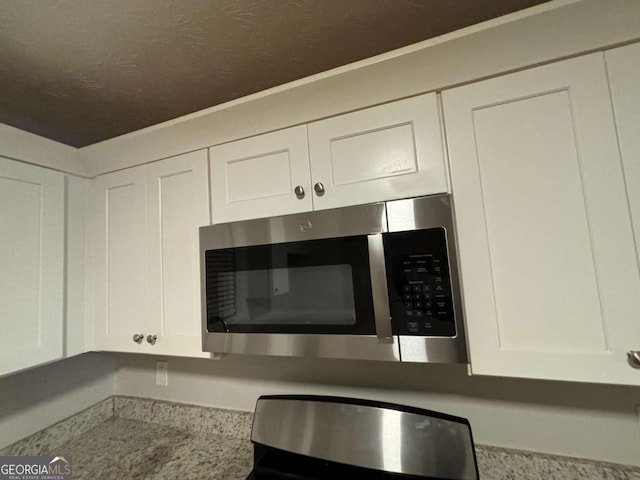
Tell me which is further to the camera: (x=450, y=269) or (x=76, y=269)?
(x=76, y=269)

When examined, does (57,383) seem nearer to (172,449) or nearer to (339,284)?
(172,449)

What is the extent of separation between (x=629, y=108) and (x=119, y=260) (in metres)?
1.67

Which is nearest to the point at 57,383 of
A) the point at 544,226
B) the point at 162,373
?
the point at 162,373

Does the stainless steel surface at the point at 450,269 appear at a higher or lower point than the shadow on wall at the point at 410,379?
higher

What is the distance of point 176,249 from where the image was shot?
3.66 feet

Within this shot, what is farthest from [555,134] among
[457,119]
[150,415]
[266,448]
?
[150,415]

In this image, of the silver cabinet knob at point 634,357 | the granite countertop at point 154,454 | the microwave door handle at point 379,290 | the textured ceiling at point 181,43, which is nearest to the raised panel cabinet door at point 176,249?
the textured ceiling at point 181,43

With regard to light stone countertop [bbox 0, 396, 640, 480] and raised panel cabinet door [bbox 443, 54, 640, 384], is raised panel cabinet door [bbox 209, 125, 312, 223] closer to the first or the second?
raised panel cabinet door [bbox 443, 54, 640, 384]

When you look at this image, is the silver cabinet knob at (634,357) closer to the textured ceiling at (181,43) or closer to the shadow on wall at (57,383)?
the textured ceiling at (181,43)

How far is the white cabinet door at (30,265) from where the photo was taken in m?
0.99

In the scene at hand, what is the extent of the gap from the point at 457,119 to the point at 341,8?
456mm

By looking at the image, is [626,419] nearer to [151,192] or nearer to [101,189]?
[151,192]

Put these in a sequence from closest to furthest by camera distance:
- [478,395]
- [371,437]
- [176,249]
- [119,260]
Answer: [371,437]
[478,395]
[176,249]
[119,260]

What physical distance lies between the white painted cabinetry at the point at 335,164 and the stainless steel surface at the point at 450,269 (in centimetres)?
4
